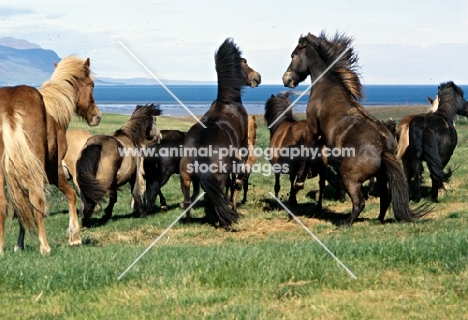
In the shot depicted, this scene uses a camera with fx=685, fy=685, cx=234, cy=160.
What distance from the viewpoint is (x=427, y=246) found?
7.25 m

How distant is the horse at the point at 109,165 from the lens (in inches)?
530

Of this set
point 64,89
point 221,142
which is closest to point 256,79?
point 221,142

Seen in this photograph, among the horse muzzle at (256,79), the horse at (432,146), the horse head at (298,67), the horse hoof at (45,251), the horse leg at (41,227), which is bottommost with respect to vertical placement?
the horse hoof at (45,251)

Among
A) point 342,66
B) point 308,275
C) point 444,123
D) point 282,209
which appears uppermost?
point 342,66

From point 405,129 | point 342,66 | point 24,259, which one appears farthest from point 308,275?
point 405,129

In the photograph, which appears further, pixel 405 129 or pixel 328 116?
pixel 405 129

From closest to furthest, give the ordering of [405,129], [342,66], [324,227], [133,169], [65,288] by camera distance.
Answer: [65,288], [324,227], [342,66], [133,169], [405,129]

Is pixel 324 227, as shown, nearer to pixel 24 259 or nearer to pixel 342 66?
pixel 342 66

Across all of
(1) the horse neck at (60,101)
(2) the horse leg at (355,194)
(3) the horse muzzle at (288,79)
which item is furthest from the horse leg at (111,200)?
(2) the horse leg at (355,194)

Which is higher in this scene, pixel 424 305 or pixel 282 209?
pixel 424 305

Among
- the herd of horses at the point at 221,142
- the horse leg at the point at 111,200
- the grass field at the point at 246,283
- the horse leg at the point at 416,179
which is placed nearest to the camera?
the grass field at the point at 246,283

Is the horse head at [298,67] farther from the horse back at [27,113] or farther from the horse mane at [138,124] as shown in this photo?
the horse back at [27,113]

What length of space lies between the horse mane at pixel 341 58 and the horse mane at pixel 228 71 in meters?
1.53

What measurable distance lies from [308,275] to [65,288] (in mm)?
2266
